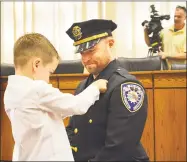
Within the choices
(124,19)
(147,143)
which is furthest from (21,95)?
(124,19)

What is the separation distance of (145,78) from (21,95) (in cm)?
214

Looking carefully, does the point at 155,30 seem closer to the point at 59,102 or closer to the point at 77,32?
the point at 77,32

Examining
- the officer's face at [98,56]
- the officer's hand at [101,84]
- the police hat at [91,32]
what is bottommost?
the officer's hand at [101,84]

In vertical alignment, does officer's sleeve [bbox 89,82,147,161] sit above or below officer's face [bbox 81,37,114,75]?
below

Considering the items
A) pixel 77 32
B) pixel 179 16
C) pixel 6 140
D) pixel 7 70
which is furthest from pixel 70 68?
pixel 77 32

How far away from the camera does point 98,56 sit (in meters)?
1.54

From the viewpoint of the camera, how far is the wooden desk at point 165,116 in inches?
122

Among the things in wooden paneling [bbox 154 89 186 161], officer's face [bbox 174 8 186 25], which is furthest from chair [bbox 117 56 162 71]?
officer's face [bbox 174 8 186 25]

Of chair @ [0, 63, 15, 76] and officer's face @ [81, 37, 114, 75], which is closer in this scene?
officer's face @ [81, 37, 114, 75]

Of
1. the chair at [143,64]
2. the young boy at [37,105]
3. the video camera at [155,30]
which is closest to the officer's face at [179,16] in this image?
the video camera at [155,30]

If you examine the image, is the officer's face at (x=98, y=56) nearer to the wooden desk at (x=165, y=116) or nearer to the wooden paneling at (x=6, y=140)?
the wooden desk at (x=165, y=116)

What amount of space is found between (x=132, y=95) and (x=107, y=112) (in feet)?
0.42

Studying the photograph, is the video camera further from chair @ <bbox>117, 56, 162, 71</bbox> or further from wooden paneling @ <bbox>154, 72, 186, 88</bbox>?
wooden paneling @ <bbox>154, 72, 186, 88</bbox>

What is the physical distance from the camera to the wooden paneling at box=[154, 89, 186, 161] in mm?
3096
